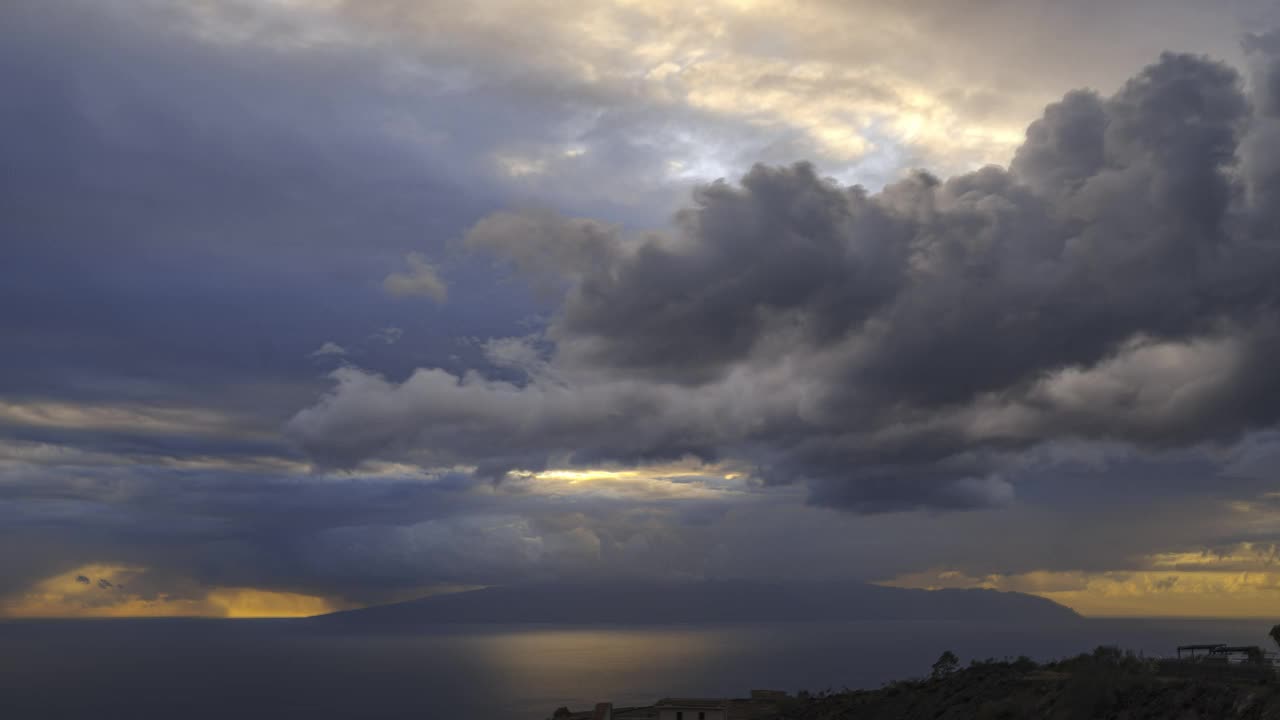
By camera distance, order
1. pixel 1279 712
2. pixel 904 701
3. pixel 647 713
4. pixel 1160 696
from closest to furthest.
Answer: pixel 1279 712 → pixel 1160 696 → pixel 904 701 → pixel 647 713

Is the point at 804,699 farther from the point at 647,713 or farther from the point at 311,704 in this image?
the point at 311,704

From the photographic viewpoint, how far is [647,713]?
8506 cm

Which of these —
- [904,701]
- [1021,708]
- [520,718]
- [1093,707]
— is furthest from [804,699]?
[520,718]

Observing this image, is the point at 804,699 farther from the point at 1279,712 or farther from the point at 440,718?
the point at 440,718

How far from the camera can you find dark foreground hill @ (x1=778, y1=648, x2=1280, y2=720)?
37188 millimetres

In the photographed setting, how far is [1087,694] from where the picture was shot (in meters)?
43.3

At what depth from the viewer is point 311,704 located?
193m

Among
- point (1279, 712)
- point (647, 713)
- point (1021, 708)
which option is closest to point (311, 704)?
point (647, 713)

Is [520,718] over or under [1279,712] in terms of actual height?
under

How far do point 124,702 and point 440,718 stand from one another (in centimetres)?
7726

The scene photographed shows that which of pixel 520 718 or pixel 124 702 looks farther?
pixel 124 702

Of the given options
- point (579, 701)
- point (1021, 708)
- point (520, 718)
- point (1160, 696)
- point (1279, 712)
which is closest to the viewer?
point (1279, 712)

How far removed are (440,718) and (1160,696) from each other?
146 meters

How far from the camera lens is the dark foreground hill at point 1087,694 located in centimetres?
3719
